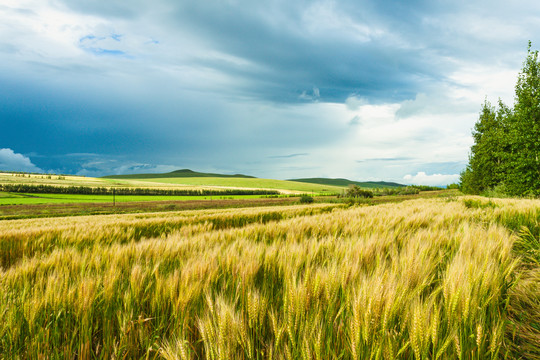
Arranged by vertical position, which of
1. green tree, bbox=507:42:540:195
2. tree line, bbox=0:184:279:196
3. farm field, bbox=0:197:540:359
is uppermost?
green tree, bbox=507:42:540:195

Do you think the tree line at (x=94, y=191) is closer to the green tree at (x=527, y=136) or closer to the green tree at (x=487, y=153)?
the green tree at (x=487, y=153)

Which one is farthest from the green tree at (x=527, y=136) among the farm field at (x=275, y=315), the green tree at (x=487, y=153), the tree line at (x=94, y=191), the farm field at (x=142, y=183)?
the farm field at (x=142, y=183)

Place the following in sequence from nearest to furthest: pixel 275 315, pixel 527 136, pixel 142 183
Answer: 1. pixel 275 315
2. pixel 527 136
3. pixel 142 183

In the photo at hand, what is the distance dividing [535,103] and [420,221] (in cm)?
2880

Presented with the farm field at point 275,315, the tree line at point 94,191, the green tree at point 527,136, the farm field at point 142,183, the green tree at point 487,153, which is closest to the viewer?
the farm field at point 275,315

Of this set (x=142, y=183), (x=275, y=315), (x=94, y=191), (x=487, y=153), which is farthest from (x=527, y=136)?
(x=142, y=183)

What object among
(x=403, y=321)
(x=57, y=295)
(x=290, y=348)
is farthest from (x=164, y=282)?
(x=403, y=321)

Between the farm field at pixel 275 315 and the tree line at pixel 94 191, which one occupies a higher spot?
the farm field at pixel 275 315

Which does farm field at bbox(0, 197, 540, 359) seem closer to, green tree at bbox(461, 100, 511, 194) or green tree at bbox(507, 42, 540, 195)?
green tree at bbox(507, 42, 540, 195)

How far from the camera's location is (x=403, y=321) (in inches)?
40.1

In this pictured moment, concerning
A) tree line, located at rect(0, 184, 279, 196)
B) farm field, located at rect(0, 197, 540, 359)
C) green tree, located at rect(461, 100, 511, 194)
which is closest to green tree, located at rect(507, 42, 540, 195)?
green tree, located at rect(461, 100, 511, 194)

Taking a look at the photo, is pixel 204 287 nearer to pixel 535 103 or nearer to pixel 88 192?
pixel 535 103

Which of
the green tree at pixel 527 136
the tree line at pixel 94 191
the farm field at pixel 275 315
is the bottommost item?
the tree line at pixel 94 191

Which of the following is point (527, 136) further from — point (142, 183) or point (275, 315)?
point (142, 183)
